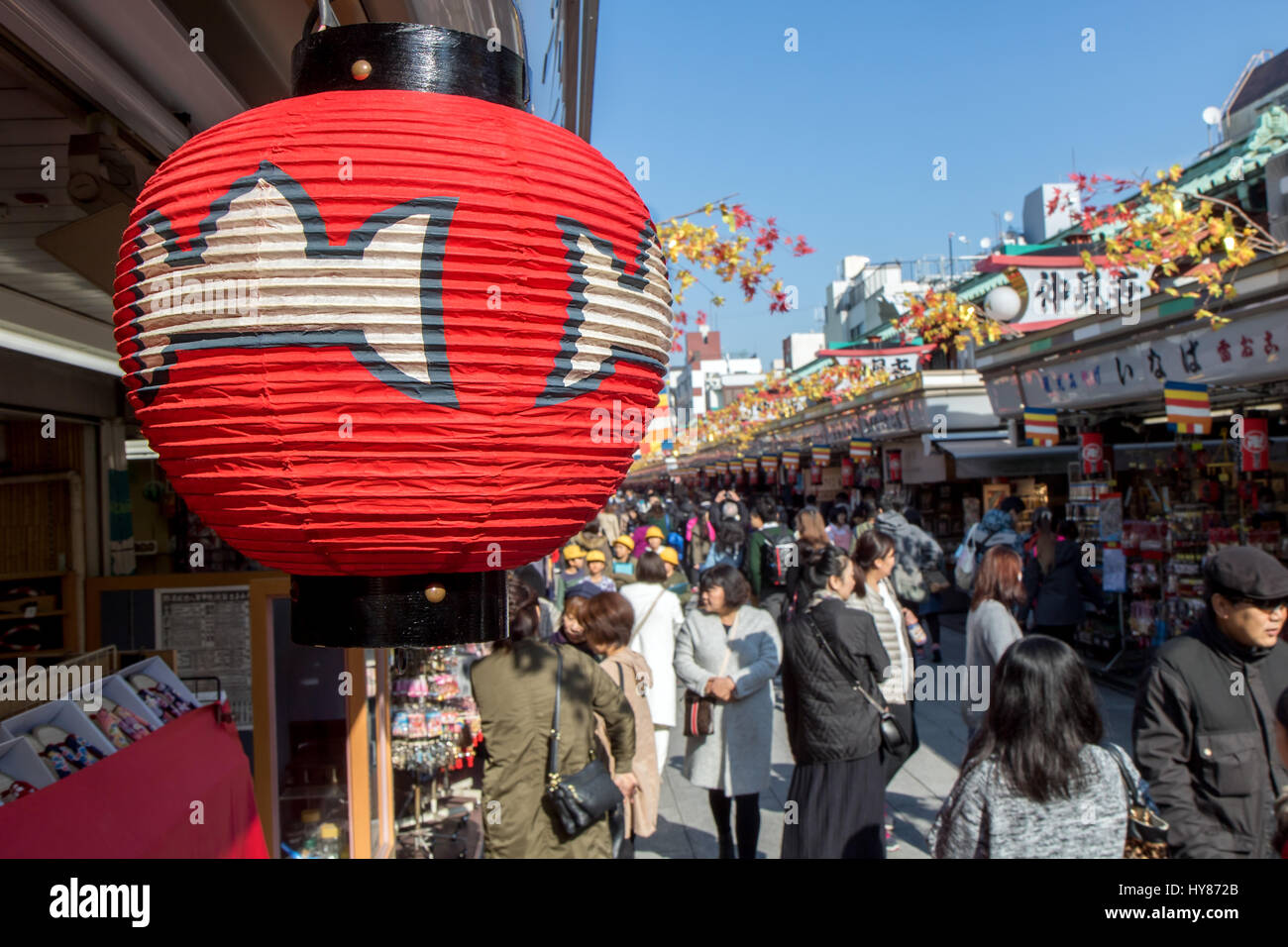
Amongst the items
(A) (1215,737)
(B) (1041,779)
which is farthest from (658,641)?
(B) (1041,779)

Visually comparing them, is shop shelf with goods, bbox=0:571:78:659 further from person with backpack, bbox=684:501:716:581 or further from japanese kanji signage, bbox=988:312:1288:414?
person with backpack, bbox=684:501:716:581

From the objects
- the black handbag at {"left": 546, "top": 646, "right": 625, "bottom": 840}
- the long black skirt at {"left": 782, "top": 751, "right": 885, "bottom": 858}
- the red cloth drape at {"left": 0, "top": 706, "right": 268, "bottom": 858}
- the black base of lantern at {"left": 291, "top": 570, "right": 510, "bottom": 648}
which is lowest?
the long black skirt at {"left": 782, "top": 751, "right": 885, "bottom": 858}

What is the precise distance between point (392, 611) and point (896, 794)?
553 centimetres

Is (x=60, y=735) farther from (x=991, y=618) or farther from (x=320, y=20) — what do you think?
(x=991, y=618)

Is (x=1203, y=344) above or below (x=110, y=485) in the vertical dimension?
above

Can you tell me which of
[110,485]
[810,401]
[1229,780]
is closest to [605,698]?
[1229,780]

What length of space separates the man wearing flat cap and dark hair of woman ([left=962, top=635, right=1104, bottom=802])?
0.65 meters

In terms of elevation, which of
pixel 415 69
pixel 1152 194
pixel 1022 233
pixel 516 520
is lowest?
pixel 516 520

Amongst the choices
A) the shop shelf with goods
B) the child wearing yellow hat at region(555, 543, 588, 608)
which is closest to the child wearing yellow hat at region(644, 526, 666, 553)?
the child wearing yellow hat at region(555, 543, 588, 608)

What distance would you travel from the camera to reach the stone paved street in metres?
5.28
